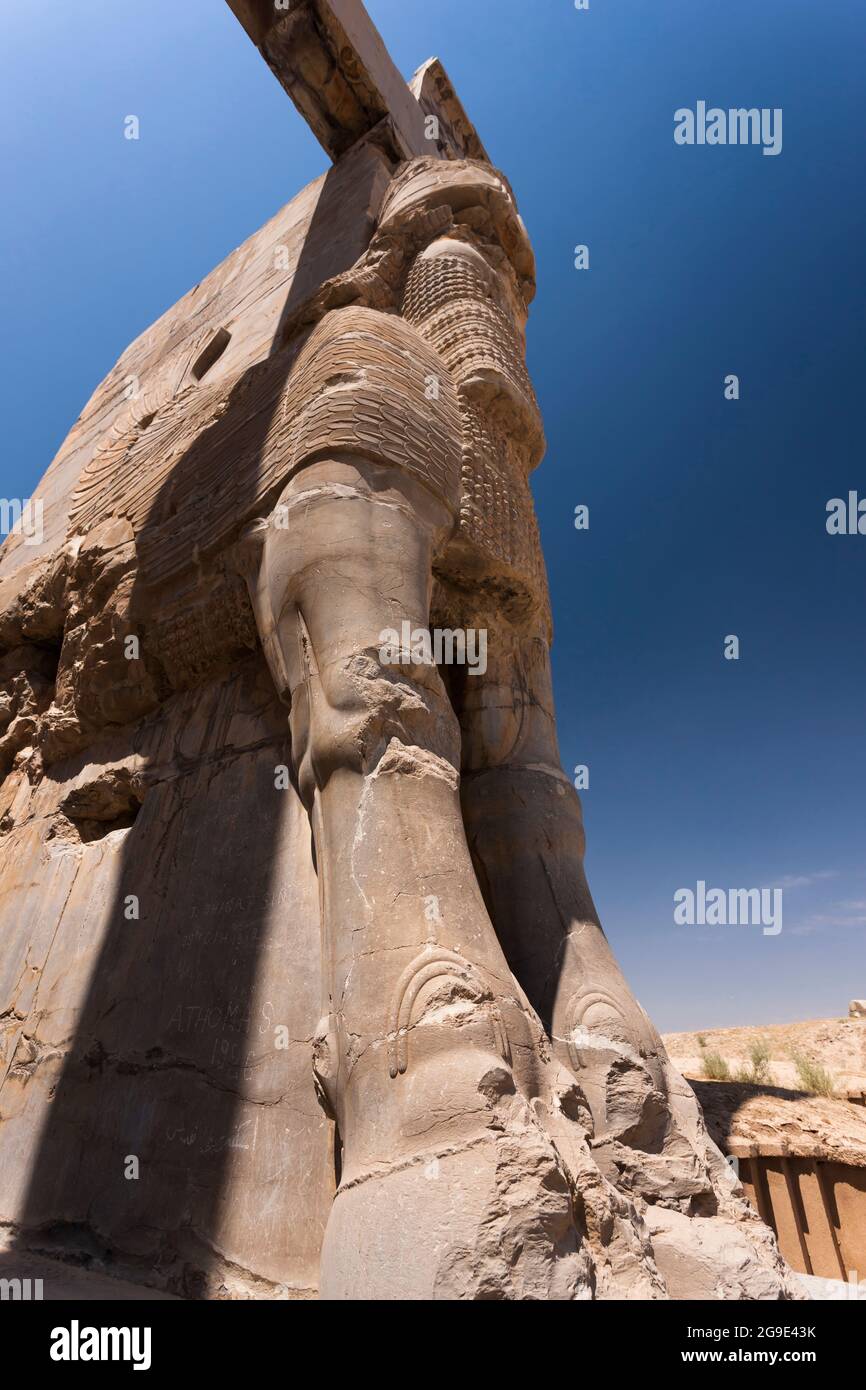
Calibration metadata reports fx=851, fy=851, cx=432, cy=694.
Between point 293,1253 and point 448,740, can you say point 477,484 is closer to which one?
point 448,740

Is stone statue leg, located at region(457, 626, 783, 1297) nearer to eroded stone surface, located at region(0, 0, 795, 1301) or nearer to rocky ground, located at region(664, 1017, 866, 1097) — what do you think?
eroded stone surface, located at region(0, 0, 795, 1301)

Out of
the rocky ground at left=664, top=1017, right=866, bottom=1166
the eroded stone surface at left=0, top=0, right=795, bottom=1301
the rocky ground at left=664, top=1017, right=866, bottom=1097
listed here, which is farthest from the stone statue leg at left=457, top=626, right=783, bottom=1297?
the rocky ground at left=664, top=1017, right=866, bottom=1097

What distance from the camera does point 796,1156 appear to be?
3.68 m

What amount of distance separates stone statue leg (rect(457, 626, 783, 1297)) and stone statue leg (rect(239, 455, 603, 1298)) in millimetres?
533

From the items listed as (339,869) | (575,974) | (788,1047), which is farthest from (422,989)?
(788,1047)

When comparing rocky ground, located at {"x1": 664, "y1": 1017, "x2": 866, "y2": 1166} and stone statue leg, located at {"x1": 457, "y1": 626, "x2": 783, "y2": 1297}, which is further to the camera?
rocky ground, located at {"x1": 664, "y1": 1017, "x2": 866, "y2": 1166}

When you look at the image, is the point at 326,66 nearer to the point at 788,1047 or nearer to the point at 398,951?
the point at 398,951

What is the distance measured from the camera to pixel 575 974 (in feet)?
8.07

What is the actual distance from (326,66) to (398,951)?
4.62 meters

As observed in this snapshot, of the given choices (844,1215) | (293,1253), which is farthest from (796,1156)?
(293,1253)

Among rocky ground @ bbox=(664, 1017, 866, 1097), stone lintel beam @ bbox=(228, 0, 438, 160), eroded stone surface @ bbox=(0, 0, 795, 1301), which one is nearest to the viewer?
eroded stone surface @ bbox=(0, 0, 795, 1301)

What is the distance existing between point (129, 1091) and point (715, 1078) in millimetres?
4751

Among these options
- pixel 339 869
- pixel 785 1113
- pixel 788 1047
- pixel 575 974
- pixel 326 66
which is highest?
pixel 326 66

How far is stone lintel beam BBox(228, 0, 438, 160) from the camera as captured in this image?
14.4ft
